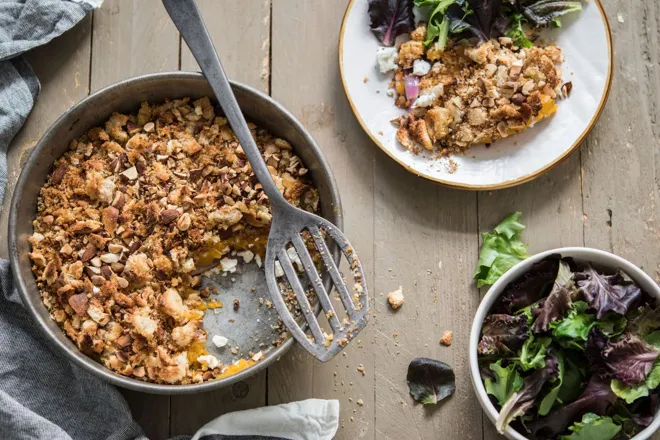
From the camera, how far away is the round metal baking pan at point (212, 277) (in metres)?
1.49

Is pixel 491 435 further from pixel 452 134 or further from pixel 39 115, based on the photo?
pixel 39 115

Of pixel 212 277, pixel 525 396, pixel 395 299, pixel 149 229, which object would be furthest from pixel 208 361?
pixel 525 396

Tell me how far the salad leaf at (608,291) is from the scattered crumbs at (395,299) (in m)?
0.36

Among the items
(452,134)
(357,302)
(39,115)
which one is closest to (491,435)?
(357,302)

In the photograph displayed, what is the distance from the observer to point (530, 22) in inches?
65.7

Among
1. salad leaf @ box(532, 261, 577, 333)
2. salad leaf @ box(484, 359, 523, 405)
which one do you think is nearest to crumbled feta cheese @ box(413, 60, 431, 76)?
salad leaf @ box(532, 261, 577, 333)

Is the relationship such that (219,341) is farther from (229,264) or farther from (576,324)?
(576,324)

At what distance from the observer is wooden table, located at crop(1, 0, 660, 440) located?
5.48 ft

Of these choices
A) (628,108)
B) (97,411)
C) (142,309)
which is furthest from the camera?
(628,108)

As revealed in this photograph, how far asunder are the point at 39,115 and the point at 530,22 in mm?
1080

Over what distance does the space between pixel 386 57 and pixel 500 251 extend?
1.57 feet

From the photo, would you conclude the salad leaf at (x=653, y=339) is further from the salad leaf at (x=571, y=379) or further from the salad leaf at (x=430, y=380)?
the salad leaf at (x=430, y=380)

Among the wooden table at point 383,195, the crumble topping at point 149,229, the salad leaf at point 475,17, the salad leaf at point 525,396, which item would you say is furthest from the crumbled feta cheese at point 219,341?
the salad leaf at point 475,17

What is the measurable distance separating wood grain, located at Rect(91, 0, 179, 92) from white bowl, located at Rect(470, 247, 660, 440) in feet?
2.76
